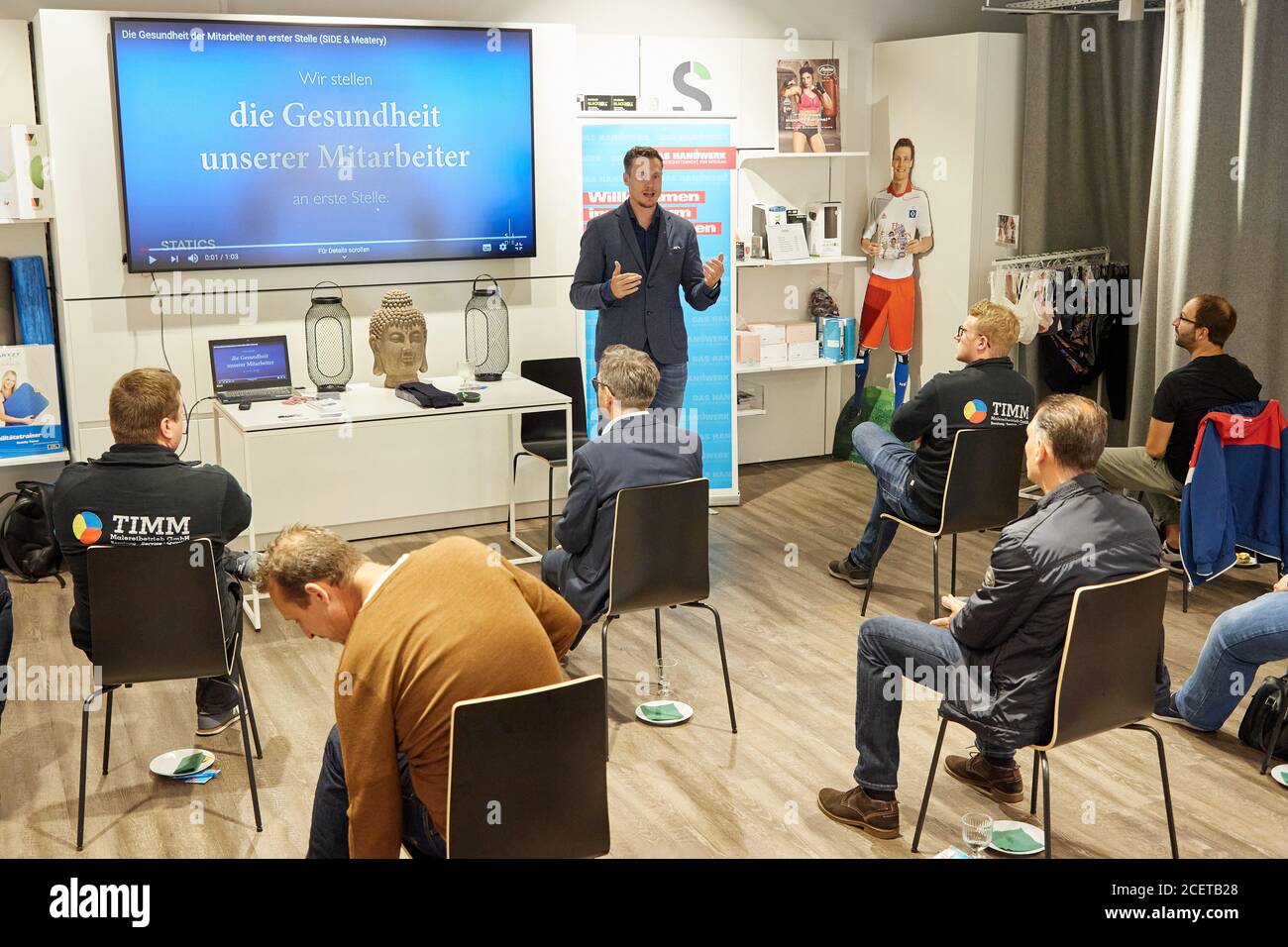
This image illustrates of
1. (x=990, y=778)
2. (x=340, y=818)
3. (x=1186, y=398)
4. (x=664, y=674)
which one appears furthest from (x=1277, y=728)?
(x=340, y=818)

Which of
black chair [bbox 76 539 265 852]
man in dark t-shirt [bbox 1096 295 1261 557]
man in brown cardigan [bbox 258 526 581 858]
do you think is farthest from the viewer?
man in dark t-shirt [bbox 1096 295 1261 557]

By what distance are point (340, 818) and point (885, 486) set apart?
9.78 ft

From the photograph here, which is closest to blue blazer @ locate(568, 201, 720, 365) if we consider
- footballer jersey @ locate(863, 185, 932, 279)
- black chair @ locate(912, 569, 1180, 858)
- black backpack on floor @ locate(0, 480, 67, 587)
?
footballer jersey @ locate(863, 185, 932, 279)

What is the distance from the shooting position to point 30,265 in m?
5.46

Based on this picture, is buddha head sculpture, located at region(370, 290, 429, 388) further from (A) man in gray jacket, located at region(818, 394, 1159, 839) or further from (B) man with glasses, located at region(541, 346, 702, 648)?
(A) man in gray jacket, located at region(818, 394, 1159, 839)

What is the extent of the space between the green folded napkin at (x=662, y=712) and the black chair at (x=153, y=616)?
1.29 meters

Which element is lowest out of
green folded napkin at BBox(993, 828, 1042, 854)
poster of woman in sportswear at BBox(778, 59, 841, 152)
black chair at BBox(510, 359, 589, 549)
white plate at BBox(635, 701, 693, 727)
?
green folded napkin at BBox(993, 828, 1042, 854)

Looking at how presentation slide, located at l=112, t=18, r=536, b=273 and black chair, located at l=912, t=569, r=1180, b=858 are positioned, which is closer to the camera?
black chair, located at l=912, t=569, r=1180, b=858

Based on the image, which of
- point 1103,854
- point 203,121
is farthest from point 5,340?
point 1103,854

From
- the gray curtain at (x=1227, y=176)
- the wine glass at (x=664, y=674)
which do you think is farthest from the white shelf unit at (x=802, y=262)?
the wine glass at (x=664, y=674)

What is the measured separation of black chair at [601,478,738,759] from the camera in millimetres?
3761

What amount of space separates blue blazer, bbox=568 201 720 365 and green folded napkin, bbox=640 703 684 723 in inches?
77.5

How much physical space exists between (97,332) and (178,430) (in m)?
2.18

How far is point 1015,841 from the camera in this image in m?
3.36
